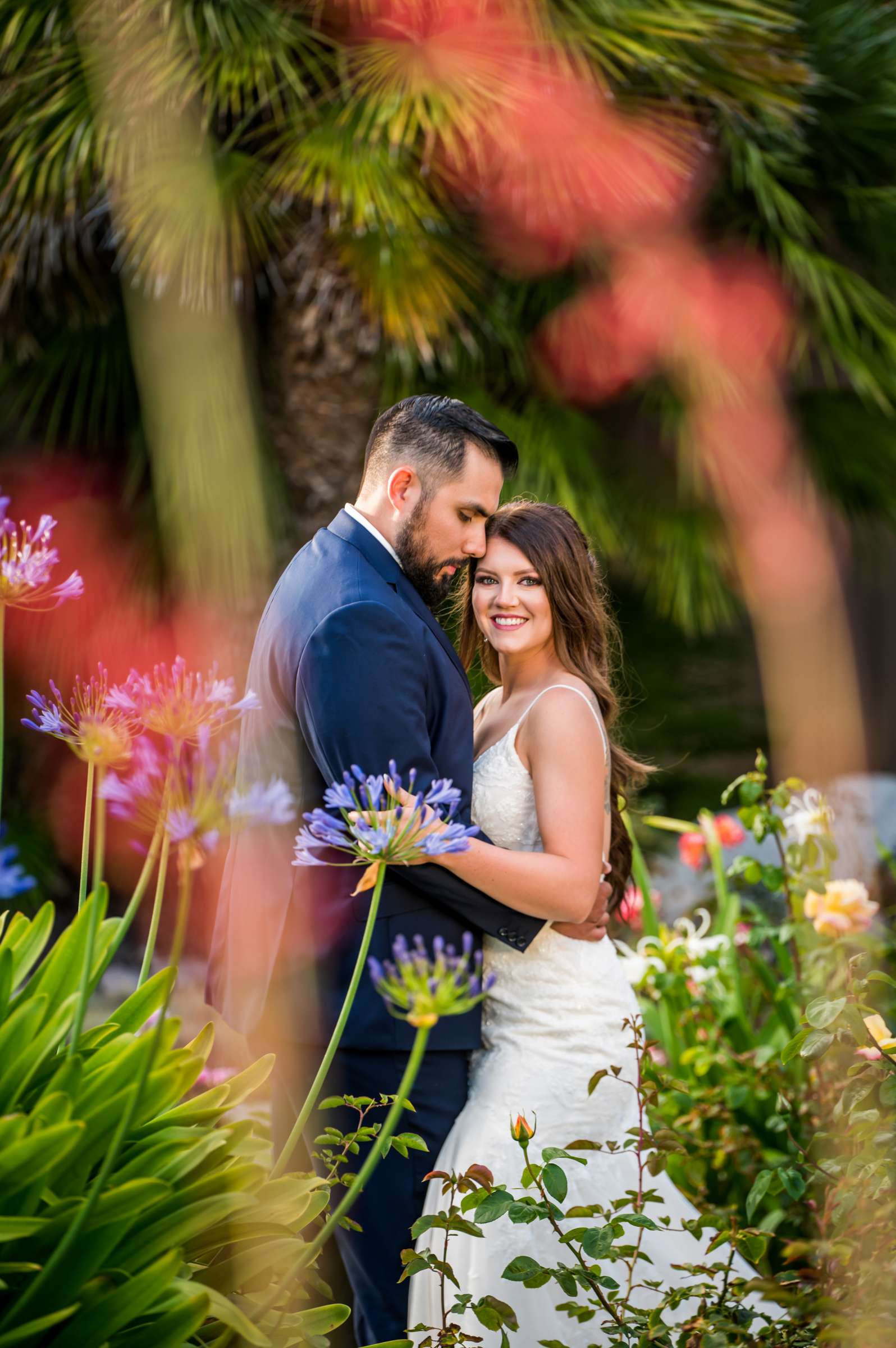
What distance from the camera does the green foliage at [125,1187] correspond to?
3.33 ft

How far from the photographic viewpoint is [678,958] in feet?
10.0

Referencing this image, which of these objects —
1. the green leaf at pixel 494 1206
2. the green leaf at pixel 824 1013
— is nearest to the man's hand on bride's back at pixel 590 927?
the green leaf at pixel 824 1013

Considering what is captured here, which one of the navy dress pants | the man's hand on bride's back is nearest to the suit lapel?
the man's hand on bride's back

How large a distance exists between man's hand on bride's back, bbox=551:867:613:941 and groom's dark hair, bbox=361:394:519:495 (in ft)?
2.75

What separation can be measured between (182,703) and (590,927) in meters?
1.42


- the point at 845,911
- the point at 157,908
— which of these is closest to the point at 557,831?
the point at 845,911

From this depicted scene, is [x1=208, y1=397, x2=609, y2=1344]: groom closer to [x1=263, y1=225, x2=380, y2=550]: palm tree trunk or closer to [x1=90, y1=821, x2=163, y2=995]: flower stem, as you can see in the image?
[x1=90, y1=821, x2=163, y2=995]: flower stem

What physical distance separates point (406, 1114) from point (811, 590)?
4940 millimetres

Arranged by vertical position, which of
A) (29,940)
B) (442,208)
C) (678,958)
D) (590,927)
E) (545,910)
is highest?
(442,208)

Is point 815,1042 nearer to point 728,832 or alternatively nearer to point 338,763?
point 338,763

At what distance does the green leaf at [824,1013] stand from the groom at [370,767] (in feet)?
2.18

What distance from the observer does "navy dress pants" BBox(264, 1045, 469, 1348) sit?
6.40 ft

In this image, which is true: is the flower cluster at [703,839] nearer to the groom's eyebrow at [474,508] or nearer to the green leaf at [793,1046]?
the groom's eyebrow at [474,508]

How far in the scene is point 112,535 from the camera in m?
5.03
